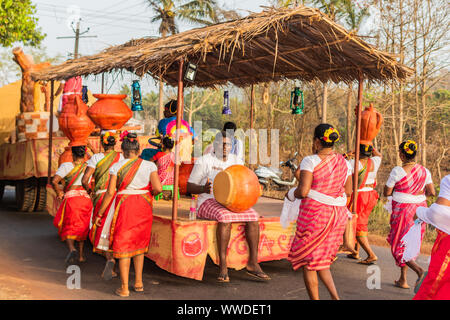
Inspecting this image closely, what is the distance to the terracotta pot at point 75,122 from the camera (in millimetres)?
8697

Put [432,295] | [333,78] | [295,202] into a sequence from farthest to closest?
[333,78]
[295,202]
[432,295]

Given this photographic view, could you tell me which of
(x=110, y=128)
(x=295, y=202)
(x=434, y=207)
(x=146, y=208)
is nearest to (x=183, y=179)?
(x=110, y=128)

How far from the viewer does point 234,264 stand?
5539 mm

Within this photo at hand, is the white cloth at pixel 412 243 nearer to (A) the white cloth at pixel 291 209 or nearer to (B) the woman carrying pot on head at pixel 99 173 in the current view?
(A) the white cloth at pixel 291 209

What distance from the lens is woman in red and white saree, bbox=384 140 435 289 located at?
17.4 ft

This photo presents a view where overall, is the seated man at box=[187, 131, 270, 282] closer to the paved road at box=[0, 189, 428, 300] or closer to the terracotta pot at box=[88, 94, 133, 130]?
the paved road at box=[0, 189, 428, 300]

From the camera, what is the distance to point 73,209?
6188 millimetres

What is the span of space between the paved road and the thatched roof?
2566 millimetres

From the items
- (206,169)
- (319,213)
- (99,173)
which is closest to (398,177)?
(319,213)

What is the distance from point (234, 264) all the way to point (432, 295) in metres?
2.62

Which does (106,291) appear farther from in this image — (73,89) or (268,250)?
(73,89)

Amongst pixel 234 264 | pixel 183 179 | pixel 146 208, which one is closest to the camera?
pixel 146 208

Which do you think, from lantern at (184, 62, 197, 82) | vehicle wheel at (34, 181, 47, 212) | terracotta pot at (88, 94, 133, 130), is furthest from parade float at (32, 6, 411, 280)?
vehicle wheel at (34, 181, 47, 212)
